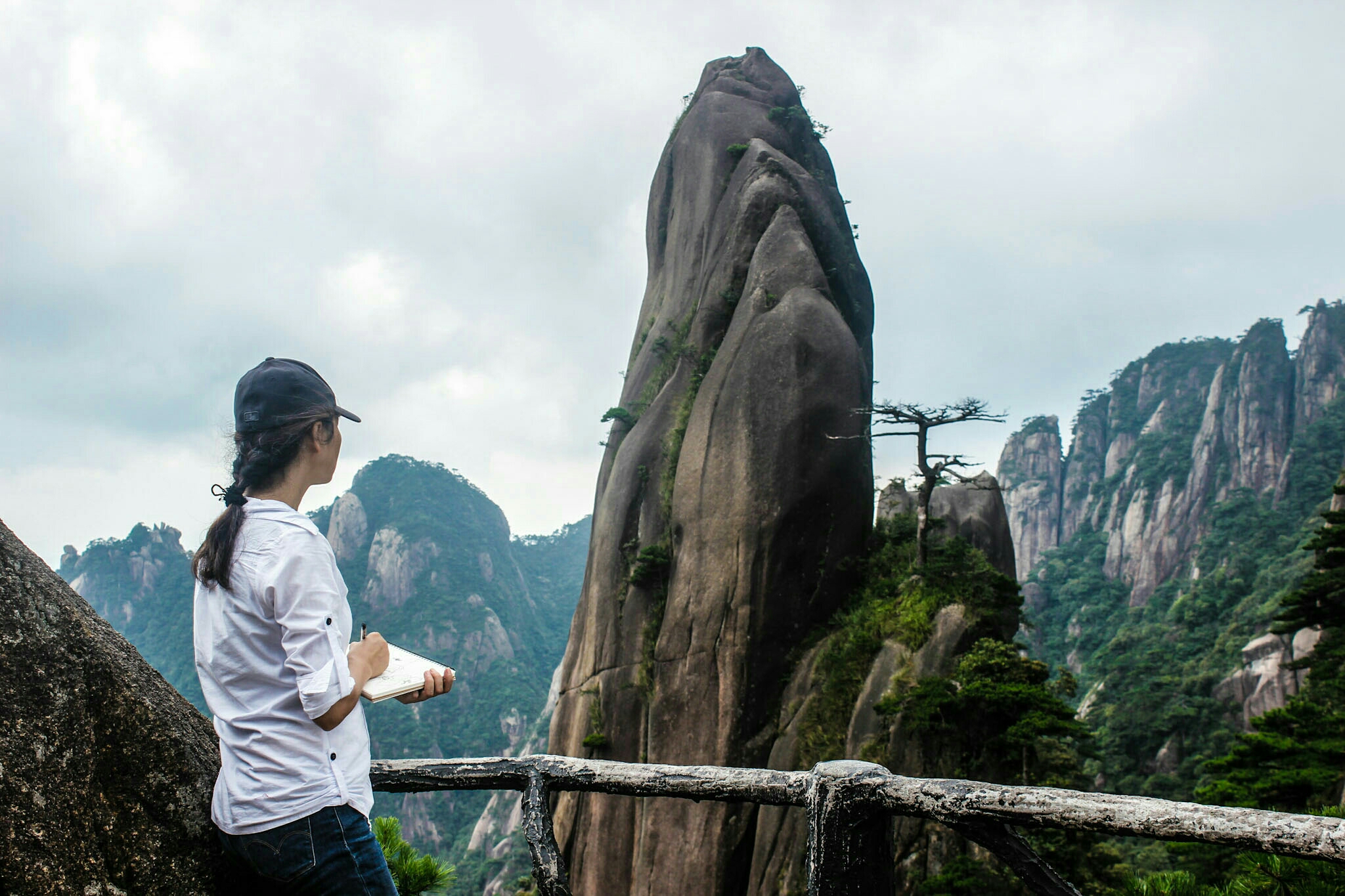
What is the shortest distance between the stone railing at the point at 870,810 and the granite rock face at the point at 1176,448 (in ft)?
177

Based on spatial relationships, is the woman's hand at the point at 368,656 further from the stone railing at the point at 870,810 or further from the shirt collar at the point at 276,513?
the stone railing at the point at 870,810

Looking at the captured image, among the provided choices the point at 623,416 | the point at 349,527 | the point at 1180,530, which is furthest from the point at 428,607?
the point at 1180,530

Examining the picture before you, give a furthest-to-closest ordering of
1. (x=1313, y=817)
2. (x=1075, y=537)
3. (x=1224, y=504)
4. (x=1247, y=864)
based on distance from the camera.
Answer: (x=1075, y=537) → (x=1224, y=504) → (x=1247, y=864) → (x=1313, y=817)

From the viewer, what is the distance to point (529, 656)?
212ft

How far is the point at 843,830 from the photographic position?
75.8 inches

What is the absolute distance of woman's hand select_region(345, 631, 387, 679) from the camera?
63.5 inches

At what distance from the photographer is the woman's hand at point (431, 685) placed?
5.65 ft

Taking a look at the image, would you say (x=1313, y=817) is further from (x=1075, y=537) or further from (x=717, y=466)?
(x=1075, y=537)

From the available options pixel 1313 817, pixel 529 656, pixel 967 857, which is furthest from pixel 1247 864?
pixel 529 656

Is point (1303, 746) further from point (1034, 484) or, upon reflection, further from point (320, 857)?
point (1034, 484)

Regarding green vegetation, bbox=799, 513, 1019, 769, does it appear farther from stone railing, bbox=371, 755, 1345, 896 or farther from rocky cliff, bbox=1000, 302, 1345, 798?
rocky cliff, bbox=1000, 302, 1345, 798

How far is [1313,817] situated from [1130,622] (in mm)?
52015

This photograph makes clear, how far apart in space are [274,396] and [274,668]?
59cm

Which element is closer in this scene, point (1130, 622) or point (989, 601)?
point (989, 601)
